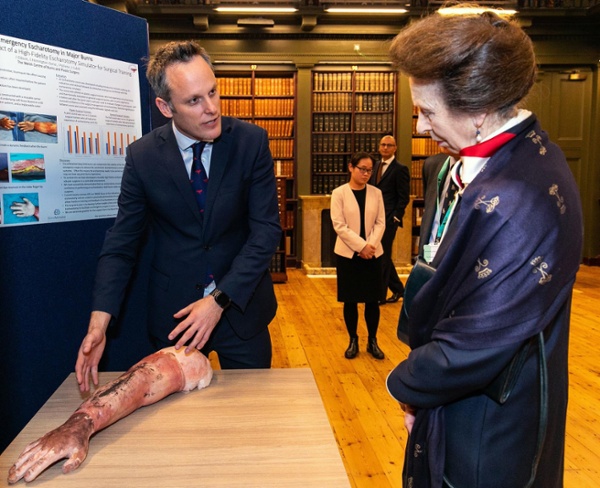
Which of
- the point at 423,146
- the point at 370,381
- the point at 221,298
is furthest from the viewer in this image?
the point at 423,146

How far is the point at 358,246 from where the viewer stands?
167 inches

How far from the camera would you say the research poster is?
1861mm

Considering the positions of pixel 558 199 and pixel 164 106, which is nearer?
pixel 558 199

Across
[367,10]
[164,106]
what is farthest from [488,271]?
[367,10]

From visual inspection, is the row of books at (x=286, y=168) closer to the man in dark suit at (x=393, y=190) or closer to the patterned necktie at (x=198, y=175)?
the man in dark suit at (x=393, y=190)

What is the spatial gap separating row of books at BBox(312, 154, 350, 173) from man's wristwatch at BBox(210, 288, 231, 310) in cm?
691

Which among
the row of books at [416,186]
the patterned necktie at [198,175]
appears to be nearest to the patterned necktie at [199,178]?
the patterned necktie at [198,175]

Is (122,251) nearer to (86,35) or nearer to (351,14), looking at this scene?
(86,35)

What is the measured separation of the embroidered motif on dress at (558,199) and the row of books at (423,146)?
7866 mm

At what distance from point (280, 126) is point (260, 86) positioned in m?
0.65

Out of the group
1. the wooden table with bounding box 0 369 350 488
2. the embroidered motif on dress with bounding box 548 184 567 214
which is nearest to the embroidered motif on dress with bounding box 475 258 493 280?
the embroidered motif on dress with bounding box 548 184 567 214

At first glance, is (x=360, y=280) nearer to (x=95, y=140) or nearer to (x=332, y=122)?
(x=95, y=140)

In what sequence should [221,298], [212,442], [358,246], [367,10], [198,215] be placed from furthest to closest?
1. [367,10]
2. [358,246]
3. [198,215]
4. [221,298]
5. [212,442]

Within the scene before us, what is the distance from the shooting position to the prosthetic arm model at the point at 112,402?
1180 mm
